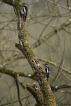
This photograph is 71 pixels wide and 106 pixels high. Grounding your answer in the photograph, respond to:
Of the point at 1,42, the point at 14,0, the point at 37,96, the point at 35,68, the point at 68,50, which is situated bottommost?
the point at 68,50

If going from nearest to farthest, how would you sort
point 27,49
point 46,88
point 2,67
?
point 46,88, point 27,49, point 2,67

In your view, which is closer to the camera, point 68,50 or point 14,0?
point 14,0

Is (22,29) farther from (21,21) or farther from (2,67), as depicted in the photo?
(2,67)

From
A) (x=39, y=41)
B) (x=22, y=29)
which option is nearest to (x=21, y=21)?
(x=22, y=29)

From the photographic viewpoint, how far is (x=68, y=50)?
32.5 feet

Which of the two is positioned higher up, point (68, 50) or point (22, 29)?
point (22, 29)

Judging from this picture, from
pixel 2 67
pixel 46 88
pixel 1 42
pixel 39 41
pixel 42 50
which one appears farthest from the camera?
pixel 42 50

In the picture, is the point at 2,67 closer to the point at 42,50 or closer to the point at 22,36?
the point at 22,36

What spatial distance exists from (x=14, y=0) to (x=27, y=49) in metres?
0.51

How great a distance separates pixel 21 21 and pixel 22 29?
3.0 inches

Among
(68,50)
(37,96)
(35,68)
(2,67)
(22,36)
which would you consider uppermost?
(22,36)

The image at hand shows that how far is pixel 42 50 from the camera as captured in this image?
30.9 ft

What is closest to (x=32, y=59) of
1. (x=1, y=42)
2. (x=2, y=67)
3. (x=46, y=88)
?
(x=46, y=88)

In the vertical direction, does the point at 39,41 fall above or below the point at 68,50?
above
